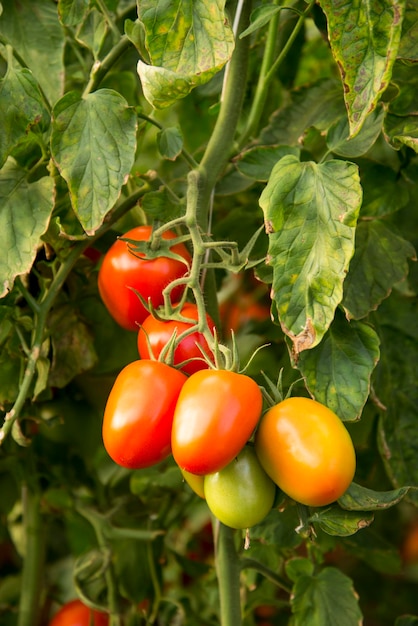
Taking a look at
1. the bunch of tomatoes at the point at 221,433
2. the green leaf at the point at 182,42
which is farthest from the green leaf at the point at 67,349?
the green leaf at the point at 182,42

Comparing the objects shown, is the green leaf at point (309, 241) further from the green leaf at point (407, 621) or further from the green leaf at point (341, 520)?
the green leaf at point (407, 621)

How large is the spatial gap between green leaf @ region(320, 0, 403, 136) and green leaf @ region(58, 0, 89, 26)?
0.29 meters

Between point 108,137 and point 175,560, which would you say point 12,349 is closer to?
point 108,137

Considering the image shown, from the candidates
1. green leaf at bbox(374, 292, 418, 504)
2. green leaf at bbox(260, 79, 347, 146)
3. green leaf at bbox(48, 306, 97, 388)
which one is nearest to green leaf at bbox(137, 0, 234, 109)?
green leaf at bbox(260, 79, 347, 146)

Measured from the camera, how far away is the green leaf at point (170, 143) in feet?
2.35

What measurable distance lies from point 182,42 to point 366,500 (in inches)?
16.0

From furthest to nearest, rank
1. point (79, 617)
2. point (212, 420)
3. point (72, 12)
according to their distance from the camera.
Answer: point (79, 617)
point (72, 12)
point (212, 420)

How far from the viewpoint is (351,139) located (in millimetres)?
730

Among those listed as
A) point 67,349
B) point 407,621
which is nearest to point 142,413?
point 67,349

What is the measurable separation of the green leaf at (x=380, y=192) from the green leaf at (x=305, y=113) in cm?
7

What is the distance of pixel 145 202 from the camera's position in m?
0.73

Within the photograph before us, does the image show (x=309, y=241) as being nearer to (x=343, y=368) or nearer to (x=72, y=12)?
(x=343, y=368)

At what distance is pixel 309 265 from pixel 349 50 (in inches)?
6.6

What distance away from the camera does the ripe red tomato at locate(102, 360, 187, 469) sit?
60 cm
